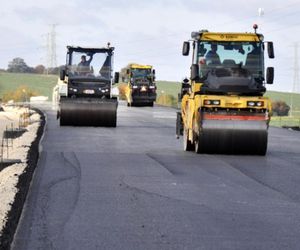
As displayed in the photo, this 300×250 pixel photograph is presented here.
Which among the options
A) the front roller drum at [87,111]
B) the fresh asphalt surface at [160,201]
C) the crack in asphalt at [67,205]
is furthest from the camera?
the front roller drum at [87,111]

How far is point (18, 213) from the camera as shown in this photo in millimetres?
8648

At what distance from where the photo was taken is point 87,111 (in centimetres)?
2650

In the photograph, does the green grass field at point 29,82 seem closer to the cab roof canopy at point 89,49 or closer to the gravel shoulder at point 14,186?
the cab roof canopy at point 89,49

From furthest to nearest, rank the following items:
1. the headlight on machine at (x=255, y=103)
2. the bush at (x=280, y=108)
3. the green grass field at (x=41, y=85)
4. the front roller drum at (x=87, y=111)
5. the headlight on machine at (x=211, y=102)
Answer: the green grass field at (x=41, y=85) < the bush at (x=280, y=108) < the front roller drum at (x=87, y=111) < the headlight on machine at (x=255, y=103) < the headlight on machine at (x=211, y=102)

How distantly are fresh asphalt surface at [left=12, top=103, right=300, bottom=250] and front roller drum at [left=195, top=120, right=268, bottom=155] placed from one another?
0.37 m

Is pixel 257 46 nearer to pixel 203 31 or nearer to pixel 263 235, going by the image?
pixel 203 31

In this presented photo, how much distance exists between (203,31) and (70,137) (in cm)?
641

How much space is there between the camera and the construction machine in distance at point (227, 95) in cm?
1633

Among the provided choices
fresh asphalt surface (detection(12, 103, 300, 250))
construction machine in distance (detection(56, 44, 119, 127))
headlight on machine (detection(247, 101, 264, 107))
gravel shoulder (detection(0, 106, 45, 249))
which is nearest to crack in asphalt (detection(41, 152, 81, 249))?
fresh asphalt surface (detection(12, 103, 300, 250))

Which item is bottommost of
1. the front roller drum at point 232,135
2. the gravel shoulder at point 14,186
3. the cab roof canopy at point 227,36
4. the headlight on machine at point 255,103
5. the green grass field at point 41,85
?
the green grass field at point 41,85

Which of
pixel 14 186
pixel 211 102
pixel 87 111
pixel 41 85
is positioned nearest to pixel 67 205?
pixel 14 186

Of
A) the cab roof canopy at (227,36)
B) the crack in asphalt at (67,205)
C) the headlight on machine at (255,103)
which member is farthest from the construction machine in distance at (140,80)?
the crack in asphalt at (67,205)

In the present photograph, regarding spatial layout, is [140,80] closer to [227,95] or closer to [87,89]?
[87,89]

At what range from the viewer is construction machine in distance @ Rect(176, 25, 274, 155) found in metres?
16.3
